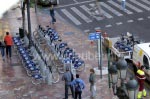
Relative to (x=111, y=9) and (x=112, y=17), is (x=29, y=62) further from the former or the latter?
(x=111, y=9)

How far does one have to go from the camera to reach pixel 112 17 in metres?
32.3

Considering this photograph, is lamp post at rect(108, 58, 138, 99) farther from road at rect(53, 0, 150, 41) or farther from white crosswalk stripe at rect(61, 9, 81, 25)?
white crosswalk stripe at rect(61, 9, 81, 25)

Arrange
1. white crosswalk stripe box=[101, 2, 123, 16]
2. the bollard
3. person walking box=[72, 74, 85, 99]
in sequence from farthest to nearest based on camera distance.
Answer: white crosswalk stripe box=[101, 2, 123, 16] < the bollard < person walking box=[72, 74, 85, 99]

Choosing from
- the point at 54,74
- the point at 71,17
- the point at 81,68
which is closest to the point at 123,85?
the point at 54,74

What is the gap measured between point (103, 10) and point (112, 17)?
6.93ft

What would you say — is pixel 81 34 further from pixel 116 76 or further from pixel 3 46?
pixel 116 76

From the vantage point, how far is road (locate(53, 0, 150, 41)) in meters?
29.6

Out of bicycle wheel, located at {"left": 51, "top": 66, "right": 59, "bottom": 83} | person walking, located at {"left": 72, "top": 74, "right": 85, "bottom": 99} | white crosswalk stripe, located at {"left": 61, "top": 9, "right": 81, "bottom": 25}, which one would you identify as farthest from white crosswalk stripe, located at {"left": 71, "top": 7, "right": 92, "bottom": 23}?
person walking, located at {"left": 72, "top": 74, "right": 85, "bottom": 99}

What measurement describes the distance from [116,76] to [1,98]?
27.6 feet

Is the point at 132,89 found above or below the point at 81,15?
above

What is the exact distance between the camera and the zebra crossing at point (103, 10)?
107 feet

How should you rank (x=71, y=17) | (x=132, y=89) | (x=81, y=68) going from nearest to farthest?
(x=132, y=89) → (x=81, y=68) → (x=71, y=17)

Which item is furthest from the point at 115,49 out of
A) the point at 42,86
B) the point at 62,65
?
the point at 42,86

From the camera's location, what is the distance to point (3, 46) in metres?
24.6
